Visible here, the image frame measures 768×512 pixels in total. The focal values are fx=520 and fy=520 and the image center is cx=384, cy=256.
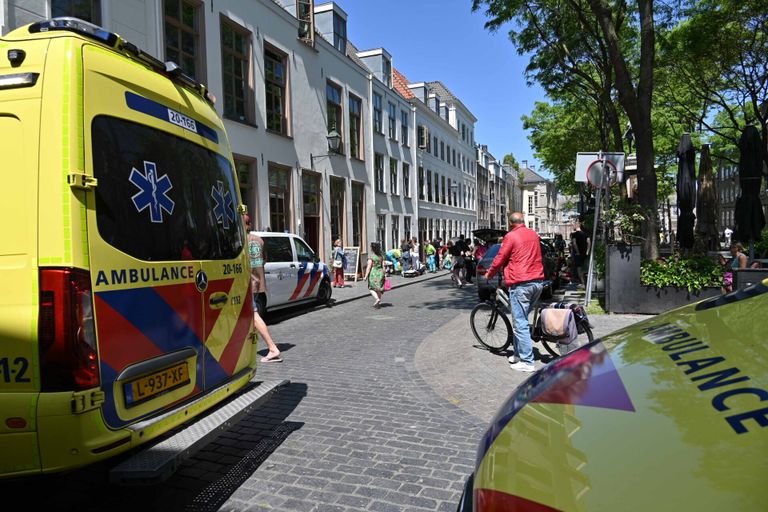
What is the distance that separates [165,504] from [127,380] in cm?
93

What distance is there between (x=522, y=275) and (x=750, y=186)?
6380mm

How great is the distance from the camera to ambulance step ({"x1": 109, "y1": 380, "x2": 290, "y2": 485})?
250cm

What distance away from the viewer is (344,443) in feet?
13.1

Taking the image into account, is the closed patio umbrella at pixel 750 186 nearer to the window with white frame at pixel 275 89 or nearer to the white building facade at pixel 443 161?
the window with white frame at pixel 275 89

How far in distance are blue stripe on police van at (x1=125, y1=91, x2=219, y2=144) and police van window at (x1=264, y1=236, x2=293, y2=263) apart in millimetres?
6819

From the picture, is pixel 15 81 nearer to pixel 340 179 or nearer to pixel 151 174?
pixel 151 174

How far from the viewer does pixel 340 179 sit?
20953 mm

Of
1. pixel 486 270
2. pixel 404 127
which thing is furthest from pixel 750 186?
pixel 404 127

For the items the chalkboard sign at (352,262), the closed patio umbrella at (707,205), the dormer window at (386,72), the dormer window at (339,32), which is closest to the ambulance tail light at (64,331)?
the closed patio umbrella at (707,205)

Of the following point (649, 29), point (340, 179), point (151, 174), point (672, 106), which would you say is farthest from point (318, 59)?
point (151, 174)

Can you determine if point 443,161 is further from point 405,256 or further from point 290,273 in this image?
point 290,273

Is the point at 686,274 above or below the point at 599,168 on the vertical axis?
below

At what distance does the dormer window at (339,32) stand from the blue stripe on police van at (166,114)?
62.0 feet

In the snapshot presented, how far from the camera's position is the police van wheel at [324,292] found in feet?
41.3
